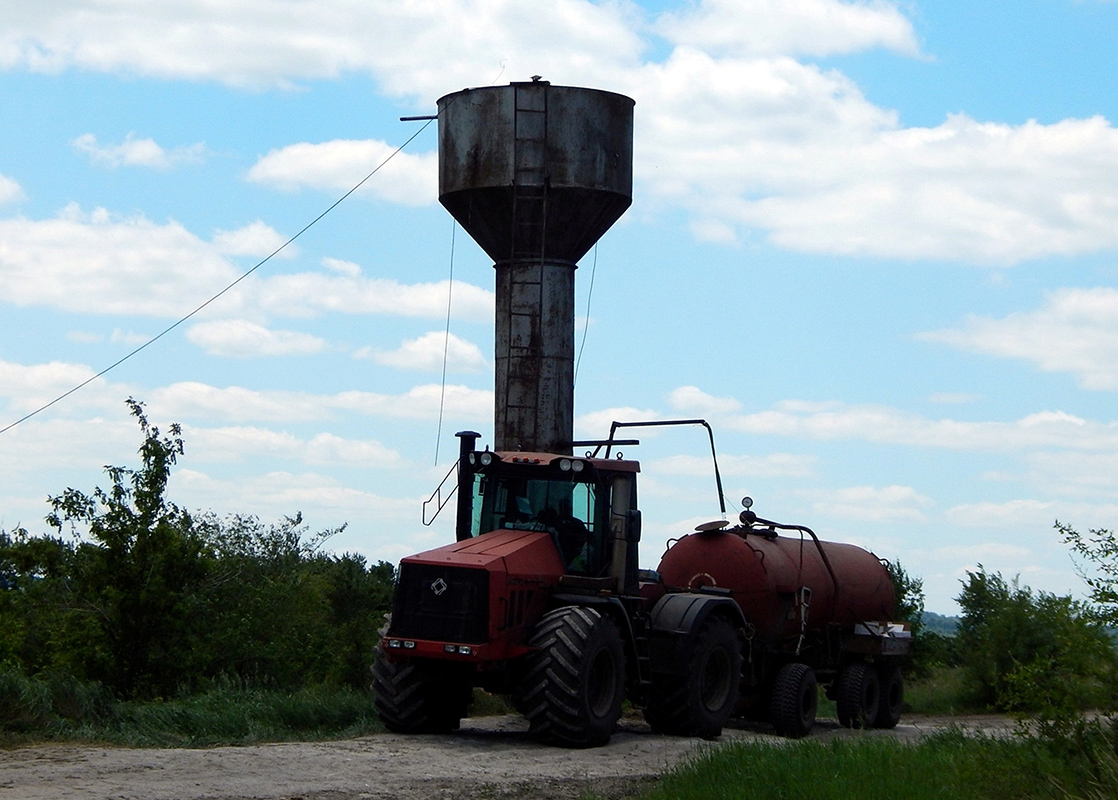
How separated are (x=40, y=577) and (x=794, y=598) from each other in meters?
9.87

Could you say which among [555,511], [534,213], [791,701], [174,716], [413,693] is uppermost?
[534,213]

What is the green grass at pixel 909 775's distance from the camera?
35.2ft

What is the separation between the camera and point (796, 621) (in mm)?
19000

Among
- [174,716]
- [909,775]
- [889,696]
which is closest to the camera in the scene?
[909,775]

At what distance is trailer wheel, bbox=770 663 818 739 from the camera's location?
1828 centimetres

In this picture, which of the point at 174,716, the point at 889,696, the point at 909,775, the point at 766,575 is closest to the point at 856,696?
the point at 889,696

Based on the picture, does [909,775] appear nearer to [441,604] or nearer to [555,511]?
[441,604]

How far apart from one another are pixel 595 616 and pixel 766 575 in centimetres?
413

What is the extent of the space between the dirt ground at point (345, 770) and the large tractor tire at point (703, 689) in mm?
1032

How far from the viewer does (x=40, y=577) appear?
18.4 meters

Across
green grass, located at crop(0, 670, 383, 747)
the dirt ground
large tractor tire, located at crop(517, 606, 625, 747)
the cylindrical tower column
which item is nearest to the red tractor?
large tractor tire, located at crop(517, 606, 625, 747)

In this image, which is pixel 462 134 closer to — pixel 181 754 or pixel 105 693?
pixel 105 693

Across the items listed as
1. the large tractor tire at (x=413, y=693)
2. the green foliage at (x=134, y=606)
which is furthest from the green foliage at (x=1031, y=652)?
the green foliage at (x=134, y=606)

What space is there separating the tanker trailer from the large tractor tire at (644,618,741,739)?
0.03m
